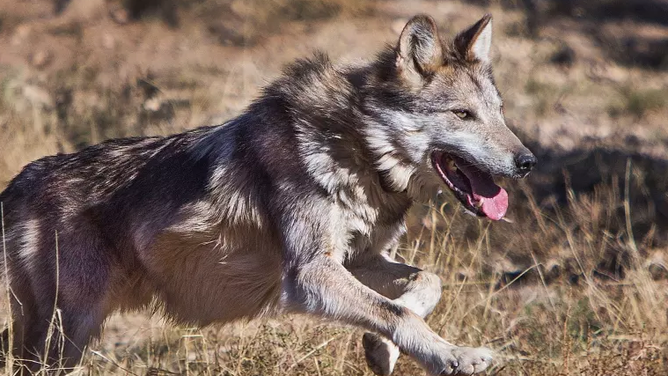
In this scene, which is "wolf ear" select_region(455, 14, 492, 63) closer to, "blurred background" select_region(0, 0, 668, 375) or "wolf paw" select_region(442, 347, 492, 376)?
"blurred background" select_region(0, 0, 668, 375)

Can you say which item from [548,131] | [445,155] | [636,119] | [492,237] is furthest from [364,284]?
[636,119]

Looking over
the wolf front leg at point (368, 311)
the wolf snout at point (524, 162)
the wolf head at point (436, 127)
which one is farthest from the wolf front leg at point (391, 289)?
the wolf snout at point (524, 162)

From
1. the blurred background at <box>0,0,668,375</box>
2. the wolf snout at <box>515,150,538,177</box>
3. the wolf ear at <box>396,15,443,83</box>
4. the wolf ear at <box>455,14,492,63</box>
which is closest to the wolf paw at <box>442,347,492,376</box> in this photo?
the blurred background at <box>0,0,668,375</box>

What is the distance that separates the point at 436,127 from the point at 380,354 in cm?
123

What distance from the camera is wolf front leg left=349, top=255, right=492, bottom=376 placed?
4.98 metres

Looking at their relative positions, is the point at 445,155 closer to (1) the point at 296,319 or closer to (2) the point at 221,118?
(1) the point at 296,319

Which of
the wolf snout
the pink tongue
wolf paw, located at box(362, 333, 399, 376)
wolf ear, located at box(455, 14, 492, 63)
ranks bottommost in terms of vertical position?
wolf paw, located at box(362, 333, 399, 376)

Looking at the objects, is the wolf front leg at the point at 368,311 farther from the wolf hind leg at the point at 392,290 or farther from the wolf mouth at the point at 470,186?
the wolf mouth at the point at 470,186

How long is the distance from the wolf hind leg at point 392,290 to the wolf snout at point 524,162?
0.77 m

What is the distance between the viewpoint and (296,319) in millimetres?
6160

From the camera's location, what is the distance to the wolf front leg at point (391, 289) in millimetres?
4980

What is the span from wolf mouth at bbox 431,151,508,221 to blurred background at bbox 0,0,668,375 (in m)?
0.84

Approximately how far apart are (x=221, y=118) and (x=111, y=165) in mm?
4621

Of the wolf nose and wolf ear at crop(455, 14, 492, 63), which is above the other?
wolf ear at crop(455, 14, 492, 63)
